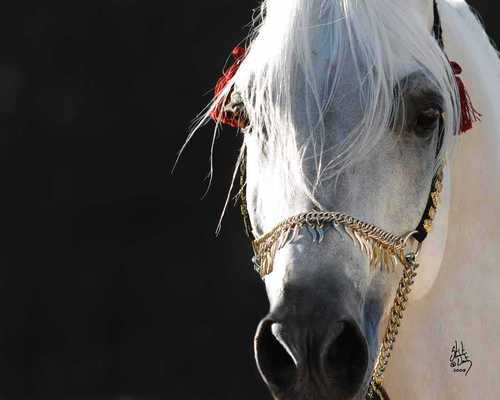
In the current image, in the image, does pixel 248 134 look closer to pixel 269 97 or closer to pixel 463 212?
pixel 269 97

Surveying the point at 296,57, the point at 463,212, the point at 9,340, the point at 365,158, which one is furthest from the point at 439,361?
the point at 9,340

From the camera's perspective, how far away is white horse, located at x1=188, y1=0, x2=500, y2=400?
63.7 inches

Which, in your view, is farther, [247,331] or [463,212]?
[247,331]

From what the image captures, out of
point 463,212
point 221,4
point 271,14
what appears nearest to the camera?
point 271,14

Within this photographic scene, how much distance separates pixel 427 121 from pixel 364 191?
0.62 feet

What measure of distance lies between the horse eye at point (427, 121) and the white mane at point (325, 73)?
0.03 meters

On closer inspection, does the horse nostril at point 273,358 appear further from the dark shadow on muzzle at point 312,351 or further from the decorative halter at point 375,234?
the decorative halter at point 375,234

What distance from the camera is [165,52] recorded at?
188 inches

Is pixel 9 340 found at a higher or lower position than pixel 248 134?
lower

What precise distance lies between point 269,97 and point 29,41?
323cm

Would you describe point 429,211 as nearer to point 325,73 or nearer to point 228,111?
point 325,73

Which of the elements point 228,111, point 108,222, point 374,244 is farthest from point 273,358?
point 108,222

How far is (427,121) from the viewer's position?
1823mm

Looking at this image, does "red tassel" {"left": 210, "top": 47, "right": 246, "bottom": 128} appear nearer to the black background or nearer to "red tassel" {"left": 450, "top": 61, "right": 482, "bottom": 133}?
"red tassel" {"left": 450, "top": 61, "right": 482, "bottom": 133}
